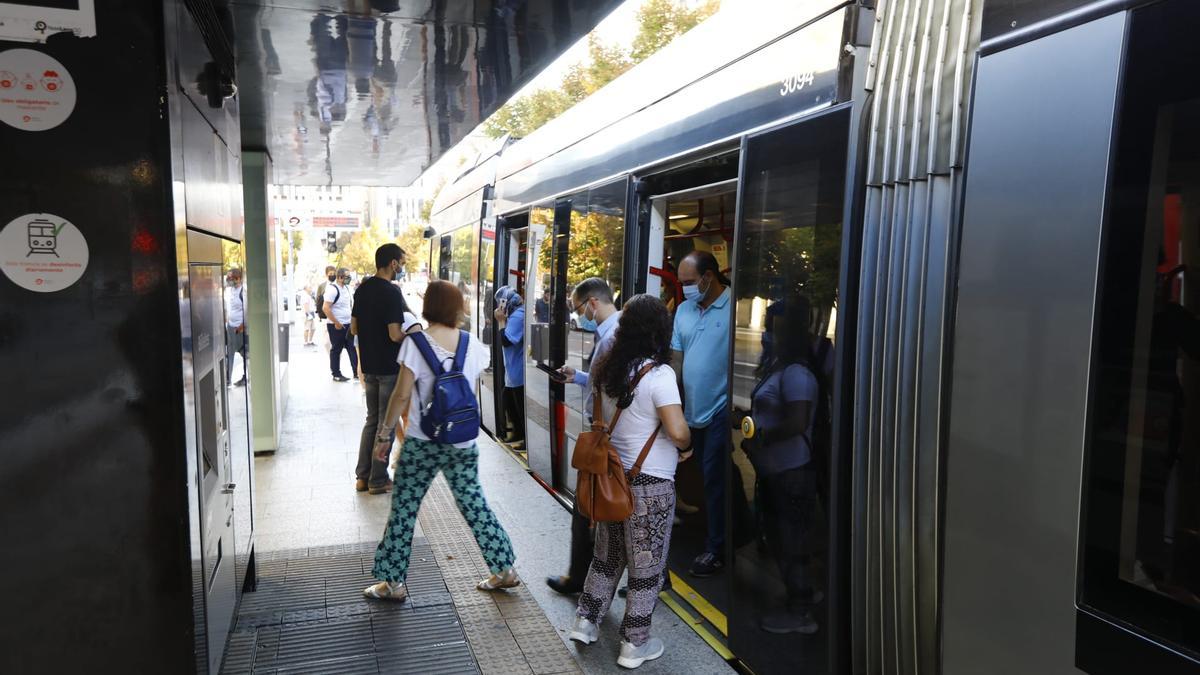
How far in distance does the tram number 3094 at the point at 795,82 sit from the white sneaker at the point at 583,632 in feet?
8.78

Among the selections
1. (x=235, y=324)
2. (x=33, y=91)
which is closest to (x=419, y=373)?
(x=235, y=324)

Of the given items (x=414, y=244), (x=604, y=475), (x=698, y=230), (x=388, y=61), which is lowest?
(x=604, y=475)

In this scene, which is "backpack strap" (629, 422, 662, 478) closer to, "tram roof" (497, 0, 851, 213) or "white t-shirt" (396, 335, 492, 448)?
"white t-shirt" (396, 335, 492, 448)

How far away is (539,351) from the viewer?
7.34m

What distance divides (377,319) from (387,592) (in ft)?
8.33

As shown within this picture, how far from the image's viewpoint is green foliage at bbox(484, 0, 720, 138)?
2661cm

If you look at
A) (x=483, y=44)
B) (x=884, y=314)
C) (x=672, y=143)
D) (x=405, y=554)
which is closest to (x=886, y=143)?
(x=884, y=314)

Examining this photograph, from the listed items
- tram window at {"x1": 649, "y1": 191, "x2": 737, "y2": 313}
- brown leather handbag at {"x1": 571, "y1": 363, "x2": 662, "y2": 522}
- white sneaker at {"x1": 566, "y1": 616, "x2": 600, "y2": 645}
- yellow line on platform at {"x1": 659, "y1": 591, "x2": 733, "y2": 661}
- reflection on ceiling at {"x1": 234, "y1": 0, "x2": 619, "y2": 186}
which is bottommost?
yellow line on platform at {"x1": 659, "y1": 591, "x2": 733, "y2": 661}

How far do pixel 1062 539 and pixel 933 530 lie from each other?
49 cm

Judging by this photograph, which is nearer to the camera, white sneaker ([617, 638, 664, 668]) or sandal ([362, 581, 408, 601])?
white sneaker ([617, 638, 664, 668])

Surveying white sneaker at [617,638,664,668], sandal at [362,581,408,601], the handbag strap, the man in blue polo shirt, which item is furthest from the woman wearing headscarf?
white sneaker at [617,638,664,668]

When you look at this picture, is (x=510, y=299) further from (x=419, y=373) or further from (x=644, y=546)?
(x=644, y=546)

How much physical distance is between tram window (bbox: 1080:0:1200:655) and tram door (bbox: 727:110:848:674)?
115 centimetres

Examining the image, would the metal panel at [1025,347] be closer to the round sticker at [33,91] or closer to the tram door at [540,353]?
the round sticker at [33,91]
